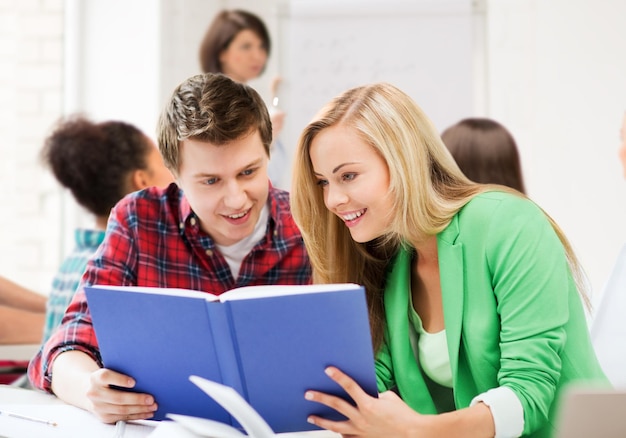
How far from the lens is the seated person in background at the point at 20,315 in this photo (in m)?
2.26

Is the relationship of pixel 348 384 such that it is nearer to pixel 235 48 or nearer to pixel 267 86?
pixel 235 48

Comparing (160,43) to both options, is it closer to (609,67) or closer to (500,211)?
(609,67)

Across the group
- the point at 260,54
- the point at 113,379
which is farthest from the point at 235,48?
the point at 113,379

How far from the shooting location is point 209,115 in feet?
5.25

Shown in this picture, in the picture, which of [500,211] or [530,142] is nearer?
[500,211]

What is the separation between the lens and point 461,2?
3.29 meters

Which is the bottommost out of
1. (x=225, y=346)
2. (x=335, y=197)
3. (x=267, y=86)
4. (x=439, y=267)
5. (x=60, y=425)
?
(x=60, y=425)

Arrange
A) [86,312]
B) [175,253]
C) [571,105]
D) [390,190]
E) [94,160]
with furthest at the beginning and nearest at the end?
[571,105], [94,160], [175,253], [86,312], [390,190]

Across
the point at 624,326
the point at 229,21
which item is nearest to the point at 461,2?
the point at 229,21

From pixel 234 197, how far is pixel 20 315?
3.43 ft

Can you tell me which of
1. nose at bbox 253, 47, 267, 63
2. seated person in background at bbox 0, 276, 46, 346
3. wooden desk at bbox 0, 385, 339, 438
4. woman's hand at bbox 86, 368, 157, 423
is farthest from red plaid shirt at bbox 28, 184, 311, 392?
nose at bbox 253, 47, 267, 63

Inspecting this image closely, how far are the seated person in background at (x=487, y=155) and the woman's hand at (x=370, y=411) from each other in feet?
4.34

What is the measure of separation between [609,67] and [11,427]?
266 cm

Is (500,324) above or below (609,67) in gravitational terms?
below
